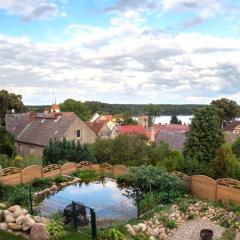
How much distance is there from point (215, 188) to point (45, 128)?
29624 mm

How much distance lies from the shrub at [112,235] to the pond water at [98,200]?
2869 mm

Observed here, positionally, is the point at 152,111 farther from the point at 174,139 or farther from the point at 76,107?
the point at 174,139

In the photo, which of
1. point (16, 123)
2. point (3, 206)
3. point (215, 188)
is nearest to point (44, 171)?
point (3, 206)

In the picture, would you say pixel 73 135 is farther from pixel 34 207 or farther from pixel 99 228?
pixel 99 228

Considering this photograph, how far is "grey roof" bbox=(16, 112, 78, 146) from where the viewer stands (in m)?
44.1

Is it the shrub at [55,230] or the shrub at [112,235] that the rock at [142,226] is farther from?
the shrub at [55,230]

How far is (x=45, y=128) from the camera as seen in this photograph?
45.1 m

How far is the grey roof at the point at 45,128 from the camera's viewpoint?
44062mm

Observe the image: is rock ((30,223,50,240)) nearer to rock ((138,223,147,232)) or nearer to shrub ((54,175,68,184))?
rock ((138,223,147,232))

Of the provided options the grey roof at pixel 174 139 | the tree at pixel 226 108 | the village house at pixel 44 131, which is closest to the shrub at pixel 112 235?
the village house at pixel 44 131

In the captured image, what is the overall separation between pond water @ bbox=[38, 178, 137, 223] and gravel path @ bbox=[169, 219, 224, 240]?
2129mm

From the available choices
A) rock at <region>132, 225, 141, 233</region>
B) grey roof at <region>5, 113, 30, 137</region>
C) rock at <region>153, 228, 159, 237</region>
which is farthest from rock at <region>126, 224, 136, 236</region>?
grey roof at <region>5, 113, 30, 137</region>

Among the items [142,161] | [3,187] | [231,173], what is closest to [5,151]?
[142,161]

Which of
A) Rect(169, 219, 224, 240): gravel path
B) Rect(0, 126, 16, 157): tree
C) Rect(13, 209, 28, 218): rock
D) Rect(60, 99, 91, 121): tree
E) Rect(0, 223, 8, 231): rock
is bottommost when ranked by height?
Rect(169, 219, 224, 240): gravel path
